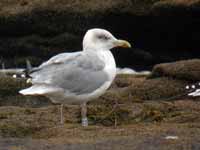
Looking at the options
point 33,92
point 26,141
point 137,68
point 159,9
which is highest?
point 159,9

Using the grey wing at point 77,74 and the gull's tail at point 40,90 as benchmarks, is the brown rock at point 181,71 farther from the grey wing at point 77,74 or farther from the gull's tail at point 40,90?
the gull's tail at point 40,90

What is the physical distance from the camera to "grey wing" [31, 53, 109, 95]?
8734 millimetres

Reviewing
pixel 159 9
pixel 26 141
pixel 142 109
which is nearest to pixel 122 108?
pixel 142 109

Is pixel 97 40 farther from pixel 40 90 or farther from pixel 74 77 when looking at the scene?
pixel 40 90

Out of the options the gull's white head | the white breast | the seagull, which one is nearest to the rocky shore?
the gull's white head

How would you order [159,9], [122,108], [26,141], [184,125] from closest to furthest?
[26,141], [184,125], [122,108], [159,9]

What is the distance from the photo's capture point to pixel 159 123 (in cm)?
848

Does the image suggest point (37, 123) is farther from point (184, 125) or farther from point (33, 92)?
point (184, 125)

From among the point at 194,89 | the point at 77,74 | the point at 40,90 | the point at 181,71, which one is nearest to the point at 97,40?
the point at 77,74

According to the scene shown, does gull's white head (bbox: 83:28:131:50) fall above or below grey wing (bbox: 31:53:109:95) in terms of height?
above

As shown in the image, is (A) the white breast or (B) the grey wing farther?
(A) the white breast

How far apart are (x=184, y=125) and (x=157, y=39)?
9.65 m

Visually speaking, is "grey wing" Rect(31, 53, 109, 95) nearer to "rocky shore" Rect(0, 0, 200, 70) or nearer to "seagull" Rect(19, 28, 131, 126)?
"seagull" Rect(19, 28, 131, 126)

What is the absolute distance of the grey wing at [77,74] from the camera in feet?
28.7
